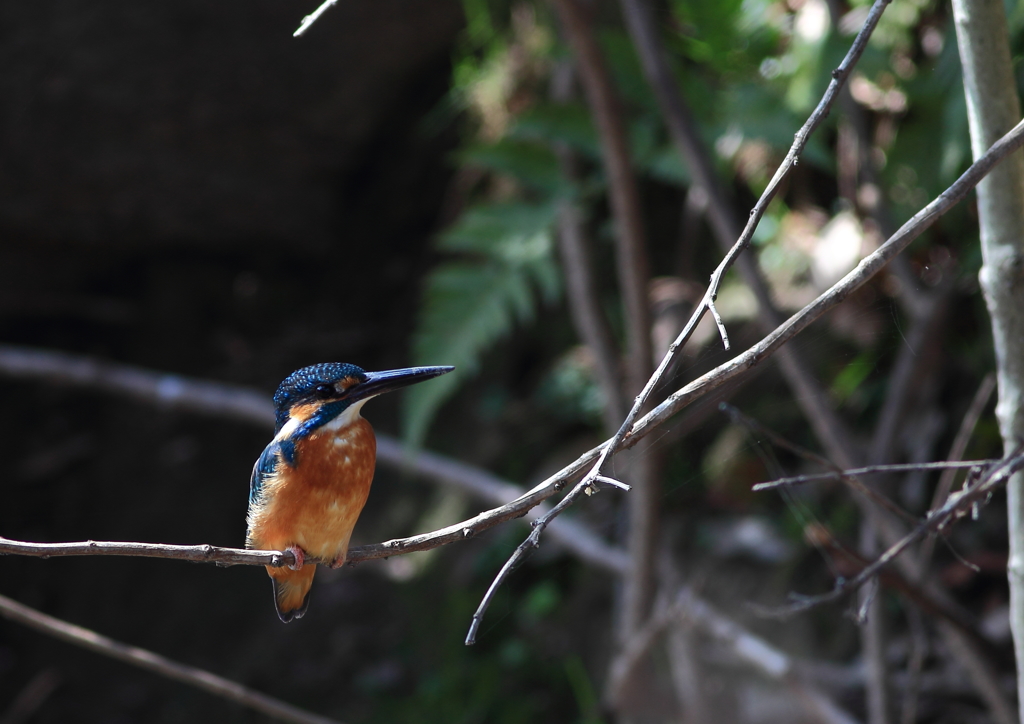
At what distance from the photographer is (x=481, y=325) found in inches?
115

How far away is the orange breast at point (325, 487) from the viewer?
3.68 feet

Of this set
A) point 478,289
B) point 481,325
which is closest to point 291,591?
point 481,325

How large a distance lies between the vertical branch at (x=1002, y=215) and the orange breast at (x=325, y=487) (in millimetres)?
860

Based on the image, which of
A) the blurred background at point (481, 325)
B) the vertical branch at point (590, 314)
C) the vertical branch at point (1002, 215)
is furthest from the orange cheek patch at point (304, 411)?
the vertical branch at point (590, 314)

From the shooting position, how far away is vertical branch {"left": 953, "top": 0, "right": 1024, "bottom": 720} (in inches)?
42.4

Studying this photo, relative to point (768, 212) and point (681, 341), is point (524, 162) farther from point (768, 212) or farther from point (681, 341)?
Answer: point (681, 341)

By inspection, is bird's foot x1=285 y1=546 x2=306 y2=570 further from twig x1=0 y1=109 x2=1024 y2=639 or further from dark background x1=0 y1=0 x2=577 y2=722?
dark background x1=0 y1=0 x2=577 y2=722

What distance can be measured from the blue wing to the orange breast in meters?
0.02

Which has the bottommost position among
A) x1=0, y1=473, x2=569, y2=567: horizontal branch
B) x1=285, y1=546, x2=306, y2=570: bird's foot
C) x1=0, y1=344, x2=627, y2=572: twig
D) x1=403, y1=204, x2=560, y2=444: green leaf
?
x1=0, y1=344, x2=627, y2=572: twig

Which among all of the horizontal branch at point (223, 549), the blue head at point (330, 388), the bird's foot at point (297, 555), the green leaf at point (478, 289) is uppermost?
the blue head at point (330, 388)

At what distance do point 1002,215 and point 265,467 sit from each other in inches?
42.0

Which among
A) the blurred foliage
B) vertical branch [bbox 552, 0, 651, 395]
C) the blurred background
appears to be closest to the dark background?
the blurred background

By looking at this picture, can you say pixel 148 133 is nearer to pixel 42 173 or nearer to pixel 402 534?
pixel 42 173

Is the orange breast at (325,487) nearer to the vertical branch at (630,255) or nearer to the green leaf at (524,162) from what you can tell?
the vertical branch at (630,255)
